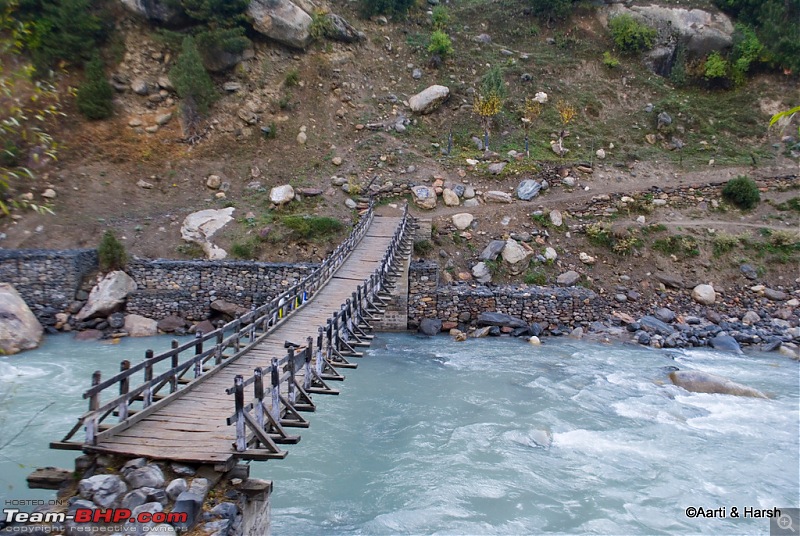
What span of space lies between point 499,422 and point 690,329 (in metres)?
10.8

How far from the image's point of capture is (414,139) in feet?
91.4

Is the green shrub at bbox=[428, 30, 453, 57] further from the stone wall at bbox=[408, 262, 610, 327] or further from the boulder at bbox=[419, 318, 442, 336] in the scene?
the boulder at bbox=[419, 318, 442, 336]

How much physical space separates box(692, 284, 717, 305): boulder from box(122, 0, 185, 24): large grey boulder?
28.9m

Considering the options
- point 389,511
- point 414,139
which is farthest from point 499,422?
point 414,139

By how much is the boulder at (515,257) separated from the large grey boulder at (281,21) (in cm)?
1784

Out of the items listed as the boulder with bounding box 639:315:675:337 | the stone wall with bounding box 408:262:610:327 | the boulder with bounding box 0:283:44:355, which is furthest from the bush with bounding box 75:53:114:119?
the boulder with bounding box 639:315:675:337

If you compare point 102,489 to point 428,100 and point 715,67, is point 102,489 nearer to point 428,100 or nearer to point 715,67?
point 428,100

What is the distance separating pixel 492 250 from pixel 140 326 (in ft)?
45.8

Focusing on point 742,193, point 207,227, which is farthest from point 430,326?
point 742,193

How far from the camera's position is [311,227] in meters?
21.8

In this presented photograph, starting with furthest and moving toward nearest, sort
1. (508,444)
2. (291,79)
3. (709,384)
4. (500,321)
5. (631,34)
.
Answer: (631,34), (291,79), (500,321), (709,384), (508,444)

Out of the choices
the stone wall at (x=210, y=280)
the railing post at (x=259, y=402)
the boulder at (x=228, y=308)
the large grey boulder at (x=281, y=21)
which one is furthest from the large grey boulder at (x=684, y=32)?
the railing post at (x=259, y=402)

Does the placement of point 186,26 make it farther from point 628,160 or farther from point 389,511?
point 389,511

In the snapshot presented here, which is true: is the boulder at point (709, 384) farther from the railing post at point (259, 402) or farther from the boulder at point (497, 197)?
the railing post at point (259, 402)
